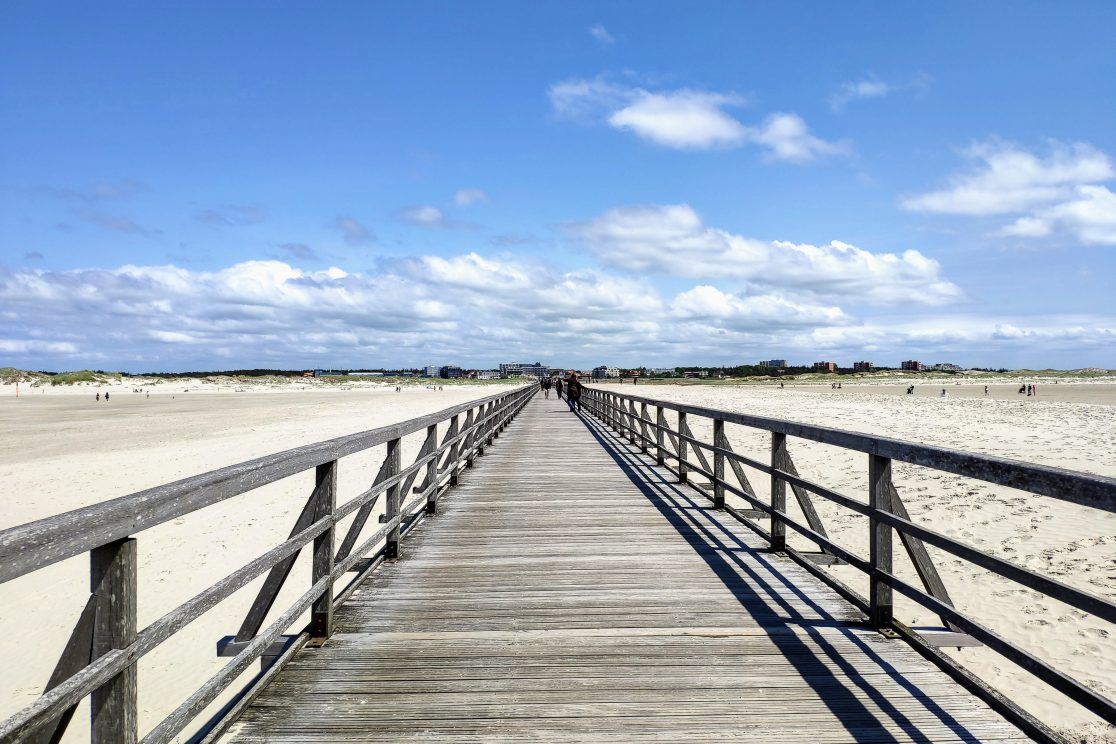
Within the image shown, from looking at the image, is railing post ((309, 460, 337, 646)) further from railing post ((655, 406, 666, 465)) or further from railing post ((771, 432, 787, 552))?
railing post ((655, 406, 666, 465))

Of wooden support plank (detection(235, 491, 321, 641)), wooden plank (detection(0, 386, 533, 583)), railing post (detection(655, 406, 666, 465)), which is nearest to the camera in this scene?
wooden plank (detection(0, 386, 533, 583))

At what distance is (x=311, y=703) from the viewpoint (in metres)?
2.87

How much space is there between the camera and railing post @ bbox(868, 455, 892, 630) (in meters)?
3.52

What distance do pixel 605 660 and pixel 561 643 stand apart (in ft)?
1.05

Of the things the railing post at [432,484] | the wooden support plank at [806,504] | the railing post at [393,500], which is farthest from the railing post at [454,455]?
the wooden support plank at [806,504]

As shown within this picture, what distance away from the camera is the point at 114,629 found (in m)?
1.90

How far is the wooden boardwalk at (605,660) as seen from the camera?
268cm

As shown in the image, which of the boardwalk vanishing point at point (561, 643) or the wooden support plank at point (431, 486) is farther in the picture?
the wooden support plank at point (431, 486)

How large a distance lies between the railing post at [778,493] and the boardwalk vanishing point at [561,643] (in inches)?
1.1

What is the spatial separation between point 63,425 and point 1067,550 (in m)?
35.9

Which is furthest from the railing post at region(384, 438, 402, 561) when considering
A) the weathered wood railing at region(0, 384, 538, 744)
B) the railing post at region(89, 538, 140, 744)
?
the railing post at region(89, 538, 140, 744)

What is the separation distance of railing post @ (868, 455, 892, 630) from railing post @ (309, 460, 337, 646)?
10.00ft

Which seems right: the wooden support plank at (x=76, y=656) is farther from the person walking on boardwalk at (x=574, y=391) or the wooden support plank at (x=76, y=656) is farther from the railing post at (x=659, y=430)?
the person walking on boardwalk at (x=574, y=391)

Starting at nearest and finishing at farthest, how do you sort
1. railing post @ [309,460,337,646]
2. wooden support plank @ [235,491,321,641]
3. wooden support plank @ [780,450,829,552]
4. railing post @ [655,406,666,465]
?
wooden support plank @ [235,491,321,641], railing post @ [309,460,337,646], wooden support plank @ [780,450,829,552], railing post @ [655,406,666,465]
